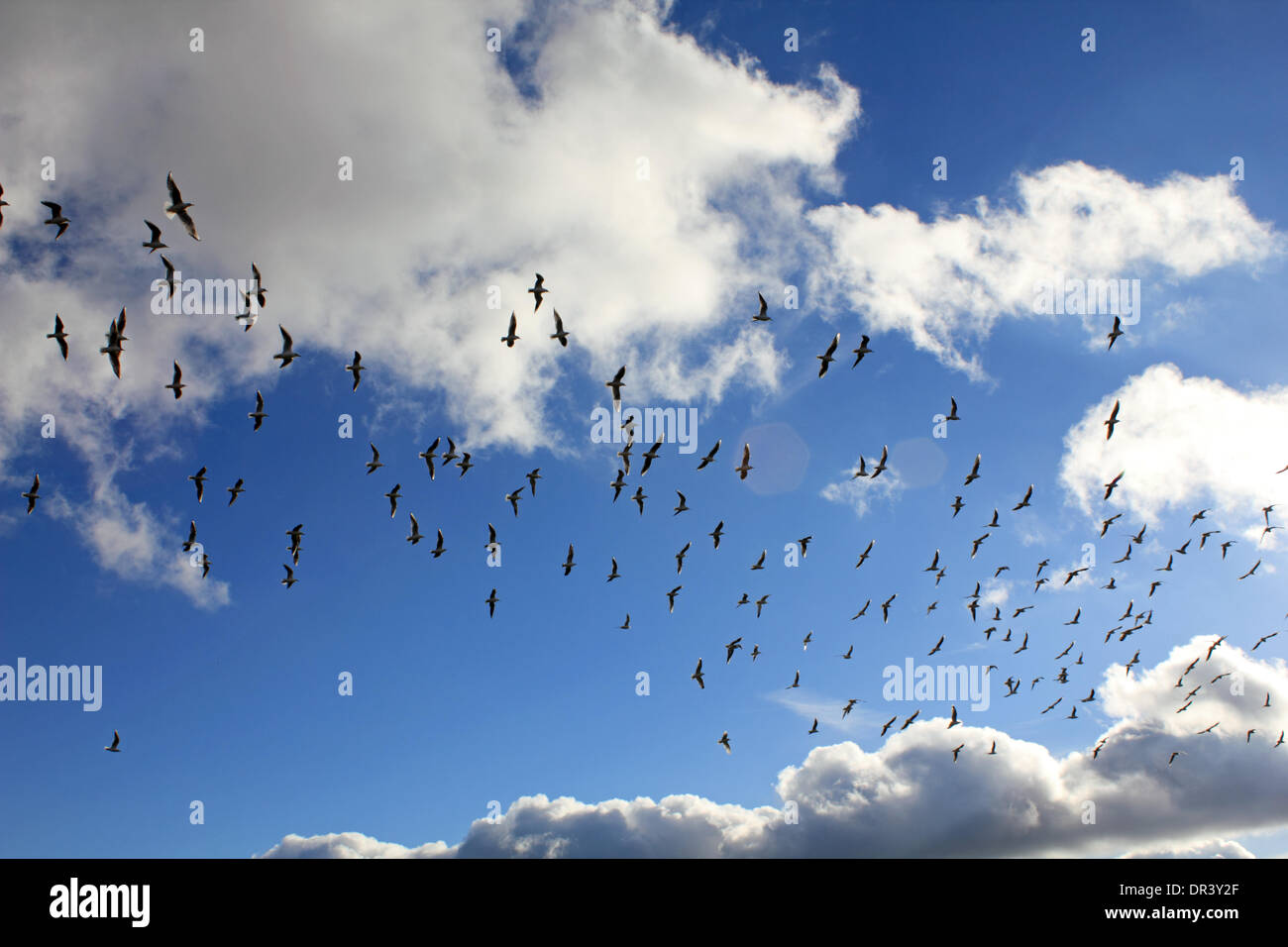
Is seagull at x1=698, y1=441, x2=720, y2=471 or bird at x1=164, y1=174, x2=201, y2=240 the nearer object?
bird at x1=164, y1=174, x2=201, y2=240

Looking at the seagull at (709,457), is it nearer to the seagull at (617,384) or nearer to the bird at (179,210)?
the seagull at (617,384)

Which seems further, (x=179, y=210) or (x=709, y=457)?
(x=709, y=457)

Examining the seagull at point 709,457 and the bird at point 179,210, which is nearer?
the bird at point 179,210

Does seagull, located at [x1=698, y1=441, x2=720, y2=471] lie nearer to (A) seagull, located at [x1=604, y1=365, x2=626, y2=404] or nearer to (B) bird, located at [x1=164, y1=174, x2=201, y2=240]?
(A) seagull, located at [x1=604, y1=365, x2=626, y2=404]

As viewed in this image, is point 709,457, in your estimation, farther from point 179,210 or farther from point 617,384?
point 179,210
